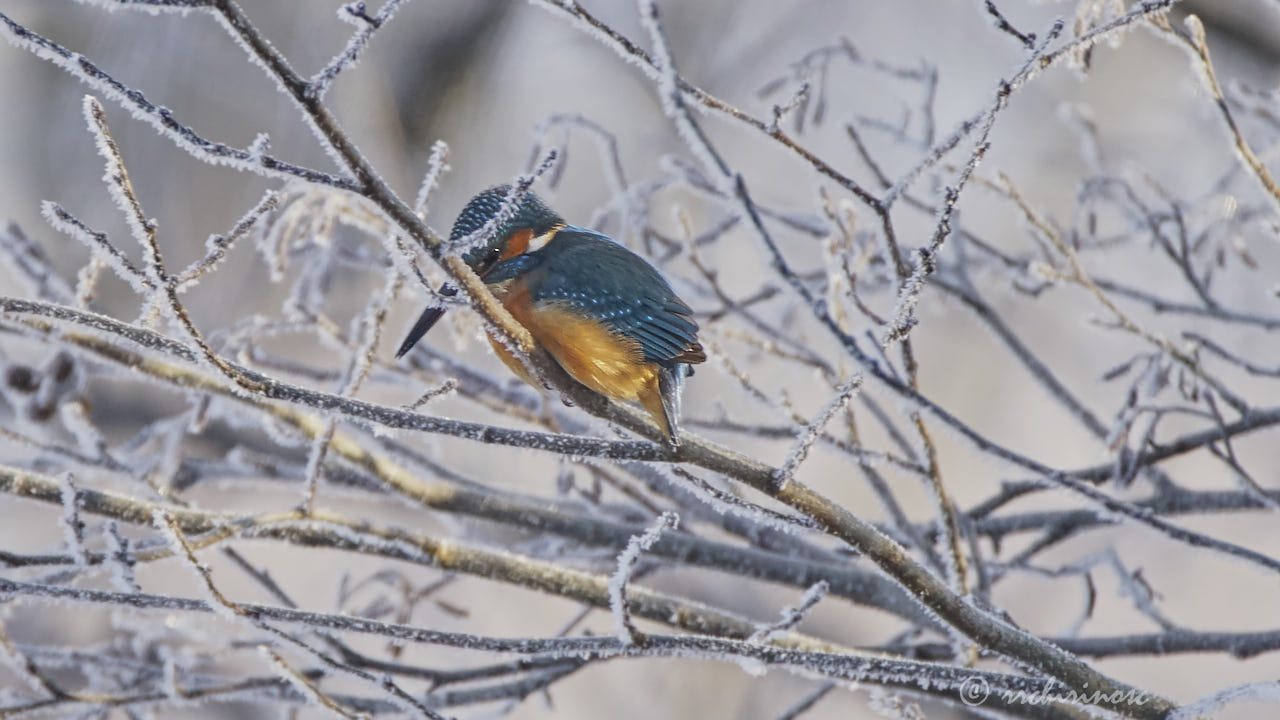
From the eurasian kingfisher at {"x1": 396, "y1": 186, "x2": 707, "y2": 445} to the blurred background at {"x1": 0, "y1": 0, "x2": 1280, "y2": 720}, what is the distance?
2.03 meters

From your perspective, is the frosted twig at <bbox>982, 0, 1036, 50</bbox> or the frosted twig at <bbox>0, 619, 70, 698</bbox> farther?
the frosted twig at <bbox>0, 619, 70, 698</bbox>

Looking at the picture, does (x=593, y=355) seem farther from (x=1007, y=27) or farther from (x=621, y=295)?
(x=1007, y=27)

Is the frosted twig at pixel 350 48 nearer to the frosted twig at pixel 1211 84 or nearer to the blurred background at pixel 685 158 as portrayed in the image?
the frosted twig at pixel 1211 84

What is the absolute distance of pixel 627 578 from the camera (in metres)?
1.30

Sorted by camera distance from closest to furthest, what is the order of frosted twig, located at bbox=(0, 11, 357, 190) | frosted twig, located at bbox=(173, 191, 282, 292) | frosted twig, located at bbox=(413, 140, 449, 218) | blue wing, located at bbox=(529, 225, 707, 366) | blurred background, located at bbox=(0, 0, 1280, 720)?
frosted twig, located at bbox=(0, 11, 357, 190), frosted twig, located at bbox=(173, 191, 282, 292), frosted twig, located at bbox=(413, 140, 449, 218), blue wing, located at bbox=(529, 225, 707, 366), blurred background, located at bbox=(0, 0, 1280, 720)

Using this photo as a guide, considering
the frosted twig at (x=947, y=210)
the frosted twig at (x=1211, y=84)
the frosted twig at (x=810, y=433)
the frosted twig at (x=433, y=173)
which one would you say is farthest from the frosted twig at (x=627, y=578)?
the frosted twig at (x=1211, y=84)

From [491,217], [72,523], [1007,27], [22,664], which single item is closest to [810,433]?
[1007,27]

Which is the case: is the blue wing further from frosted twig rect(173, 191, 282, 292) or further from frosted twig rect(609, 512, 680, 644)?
frosted twig rect(173, 191, 282, 292)

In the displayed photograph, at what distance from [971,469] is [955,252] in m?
5.15

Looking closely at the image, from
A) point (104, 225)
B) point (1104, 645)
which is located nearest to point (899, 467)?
point (1104, 645)

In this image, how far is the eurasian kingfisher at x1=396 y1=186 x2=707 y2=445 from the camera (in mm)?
1547

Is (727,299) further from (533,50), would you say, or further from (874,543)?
(533,50)

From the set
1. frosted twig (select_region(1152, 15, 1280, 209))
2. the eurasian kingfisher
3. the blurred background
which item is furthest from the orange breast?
the blurred background
